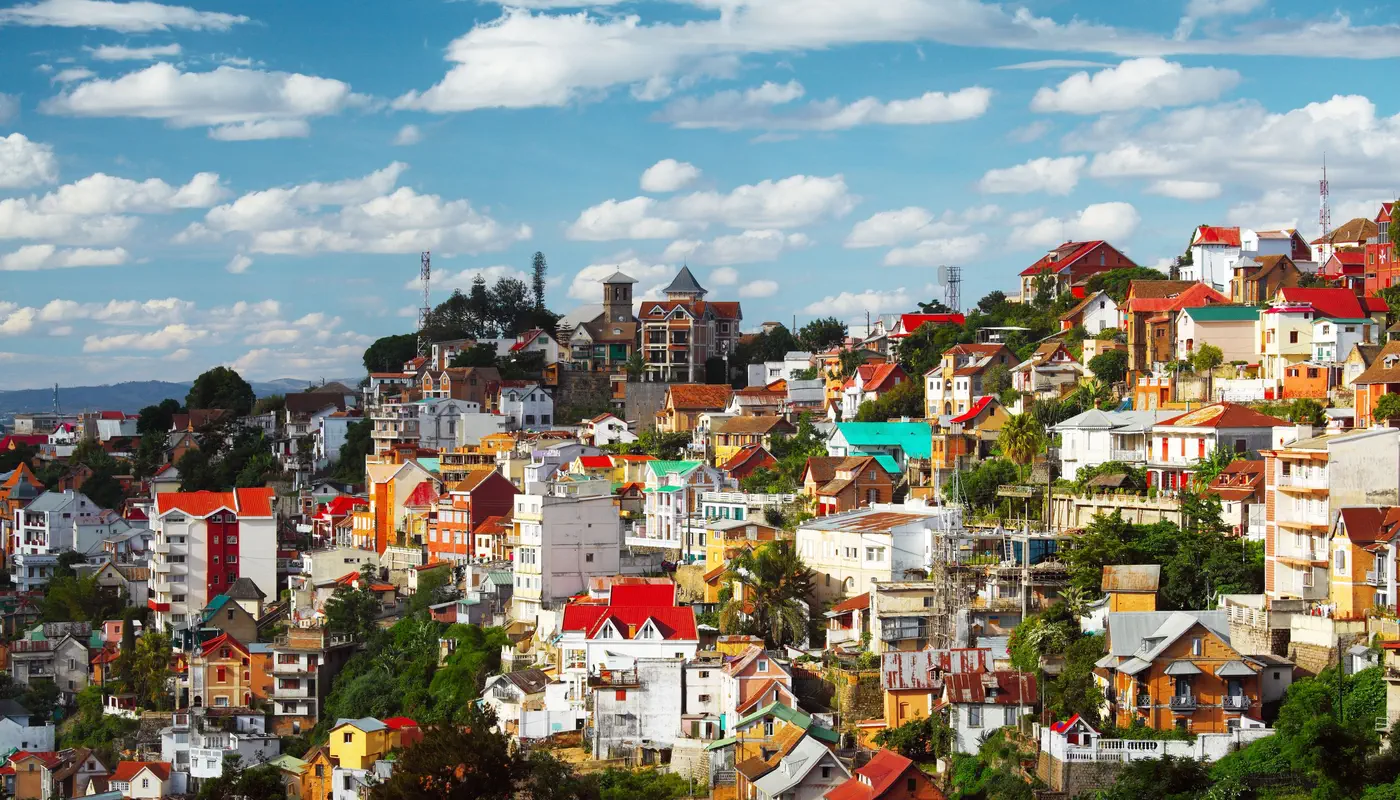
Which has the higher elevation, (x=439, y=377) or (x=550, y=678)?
(x=439, y=377)

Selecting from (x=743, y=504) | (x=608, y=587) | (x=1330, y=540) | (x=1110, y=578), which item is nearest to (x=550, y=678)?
(x=608, y=587)

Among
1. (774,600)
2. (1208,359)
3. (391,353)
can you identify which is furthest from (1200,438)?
(391,353)

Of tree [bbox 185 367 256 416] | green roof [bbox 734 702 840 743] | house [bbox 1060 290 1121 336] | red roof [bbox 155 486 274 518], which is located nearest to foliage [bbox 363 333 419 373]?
tree [bbox 185 367 256 416]

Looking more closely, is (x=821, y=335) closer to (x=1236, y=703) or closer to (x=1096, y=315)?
(x=1096, y=315)

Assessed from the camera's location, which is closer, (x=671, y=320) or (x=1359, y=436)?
(x=1359, y=436)

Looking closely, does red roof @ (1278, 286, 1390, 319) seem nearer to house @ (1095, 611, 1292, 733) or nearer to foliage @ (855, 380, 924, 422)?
foliage @ (855, 380, 924, 422)

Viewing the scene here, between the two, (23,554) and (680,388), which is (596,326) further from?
(23,554)

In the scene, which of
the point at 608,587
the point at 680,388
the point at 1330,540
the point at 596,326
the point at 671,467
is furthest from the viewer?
the point at 596,326

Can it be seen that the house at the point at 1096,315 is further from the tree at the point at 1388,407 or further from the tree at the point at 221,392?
the tree at the point at 221,392
